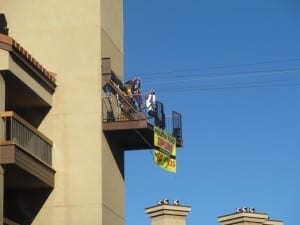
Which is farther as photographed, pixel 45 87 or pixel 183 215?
pixel 183 215

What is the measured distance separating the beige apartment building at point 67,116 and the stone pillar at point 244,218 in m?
7.21

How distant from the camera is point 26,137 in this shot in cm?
2664

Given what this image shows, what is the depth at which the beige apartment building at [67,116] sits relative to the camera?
27.3 meters

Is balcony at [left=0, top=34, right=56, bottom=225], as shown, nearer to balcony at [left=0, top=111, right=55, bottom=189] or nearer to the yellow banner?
balcony at [left=0, top=111, right=55, bottom=189]

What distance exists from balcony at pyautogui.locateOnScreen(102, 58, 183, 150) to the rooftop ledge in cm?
188

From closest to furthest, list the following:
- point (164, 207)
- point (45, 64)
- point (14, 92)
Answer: point (14, 92) → point (45, 64) → point (164, 207)

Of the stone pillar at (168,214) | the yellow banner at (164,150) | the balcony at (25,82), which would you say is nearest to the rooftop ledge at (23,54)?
the balcony at (25,82)

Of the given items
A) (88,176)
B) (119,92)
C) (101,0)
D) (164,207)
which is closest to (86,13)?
(101,0)

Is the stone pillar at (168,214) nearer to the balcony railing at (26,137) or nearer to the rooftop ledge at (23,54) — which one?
the balcony railing at (26,137)

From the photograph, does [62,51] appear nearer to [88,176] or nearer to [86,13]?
[86,13]

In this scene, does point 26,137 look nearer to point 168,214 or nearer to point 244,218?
point 168,214

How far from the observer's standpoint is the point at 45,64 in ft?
97.6

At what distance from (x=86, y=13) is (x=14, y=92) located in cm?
438

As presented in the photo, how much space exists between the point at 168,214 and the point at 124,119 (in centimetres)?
707
